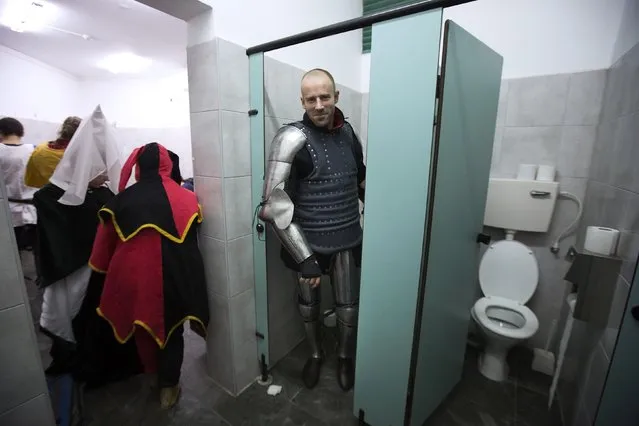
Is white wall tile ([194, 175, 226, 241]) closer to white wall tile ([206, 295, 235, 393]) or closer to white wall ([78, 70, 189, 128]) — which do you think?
white wall tile ([206, 295, 235, 393])

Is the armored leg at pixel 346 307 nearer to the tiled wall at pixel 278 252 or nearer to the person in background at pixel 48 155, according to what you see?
the tiled wall at pixel 278 252

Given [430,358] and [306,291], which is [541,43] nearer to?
[430,358]

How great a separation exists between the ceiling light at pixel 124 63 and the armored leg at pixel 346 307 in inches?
159

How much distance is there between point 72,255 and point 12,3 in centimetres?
274

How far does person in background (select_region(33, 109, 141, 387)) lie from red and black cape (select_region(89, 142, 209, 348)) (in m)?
0.23

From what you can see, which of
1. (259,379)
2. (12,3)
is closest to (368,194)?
(259,379)

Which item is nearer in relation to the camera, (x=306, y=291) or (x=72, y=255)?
(x=72, y=255)

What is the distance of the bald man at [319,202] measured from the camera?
4.27 feet

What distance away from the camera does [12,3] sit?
254cm

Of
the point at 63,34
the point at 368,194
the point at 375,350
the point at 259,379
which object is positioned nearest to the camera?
the point at 368,194

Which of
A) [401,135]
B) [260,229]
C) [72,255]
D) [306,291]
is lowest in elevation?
[306,291]

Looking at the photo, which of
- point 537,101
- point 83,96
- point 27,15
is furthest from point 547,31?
point 83,96

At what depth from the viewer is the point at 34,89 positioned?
4.21m

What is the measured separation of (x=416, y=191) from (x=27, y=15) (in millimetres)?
3987
